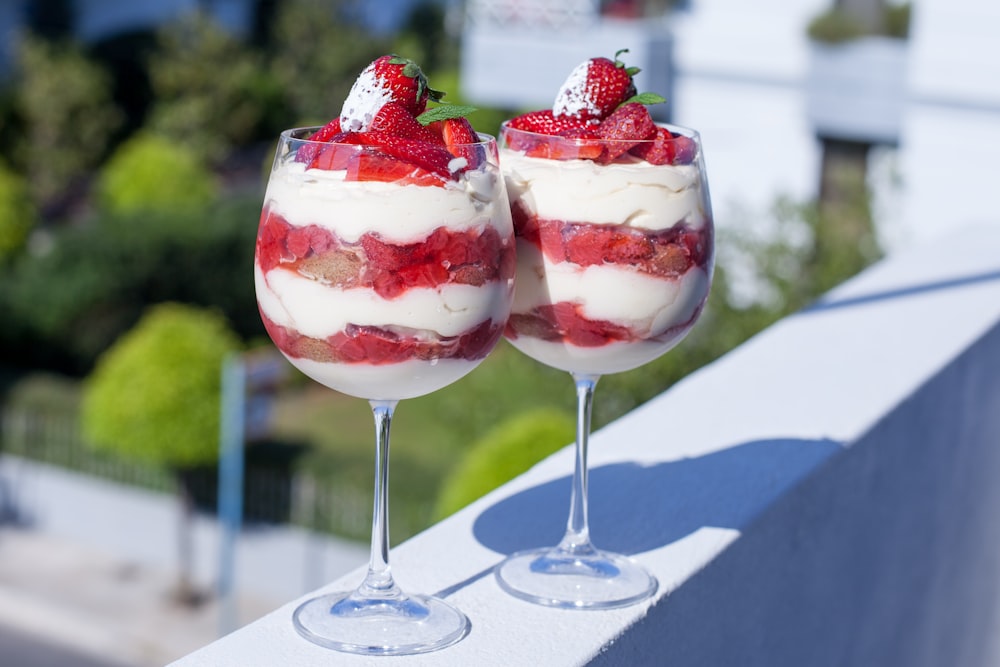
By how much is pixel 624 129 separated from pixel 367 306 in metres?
0.40

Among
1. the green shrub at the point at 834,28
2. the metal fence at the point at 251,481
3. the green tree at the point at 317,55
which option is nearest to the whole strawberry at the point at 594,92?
the metal fence at the point at 251,481

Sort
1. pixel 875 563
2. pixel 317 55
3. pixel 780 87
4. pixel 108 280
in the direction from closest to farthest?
pixel 875 563 < pixel 780 87 < pixel 108 280 < pixel 317 55

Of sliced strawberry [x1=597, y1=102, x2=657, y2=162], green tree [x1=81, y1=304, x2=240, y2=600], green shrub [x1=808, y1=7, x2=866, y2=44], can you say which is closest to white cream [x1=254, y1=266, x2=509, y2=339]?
sliced strawberry [x1=597, y1=102, x2=657, y2=162]

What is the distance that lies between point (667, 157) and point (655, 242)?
104 millimetres

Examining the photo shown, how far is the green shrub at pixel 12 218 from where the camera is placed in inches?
503

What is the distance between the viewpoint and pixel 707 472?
1.90 m

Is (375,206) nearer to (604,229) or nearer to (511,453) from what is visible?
(604,229)

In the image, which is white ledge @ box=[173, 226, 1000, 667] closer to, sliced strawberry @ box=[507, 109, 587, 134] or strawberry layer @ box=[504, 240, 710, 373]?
strawberry layer @ box=[504, 240, 710, 373]

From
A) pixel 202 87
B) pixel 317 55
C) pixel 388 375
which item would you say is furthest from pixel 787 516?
pixel 317 55

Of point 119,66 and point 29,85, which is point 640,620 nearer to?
point 29,85

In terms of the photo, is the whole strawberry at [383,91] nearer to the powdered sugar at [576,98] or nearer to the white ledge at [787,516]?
the powdered sugar at [576,98]

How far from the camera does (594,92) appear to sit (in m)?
1.57

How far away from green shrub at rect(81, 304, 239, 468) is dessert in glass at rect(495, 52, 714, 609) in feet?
26.5

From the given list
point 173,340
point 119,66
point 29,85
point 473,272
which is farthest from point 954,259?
point 119,66
